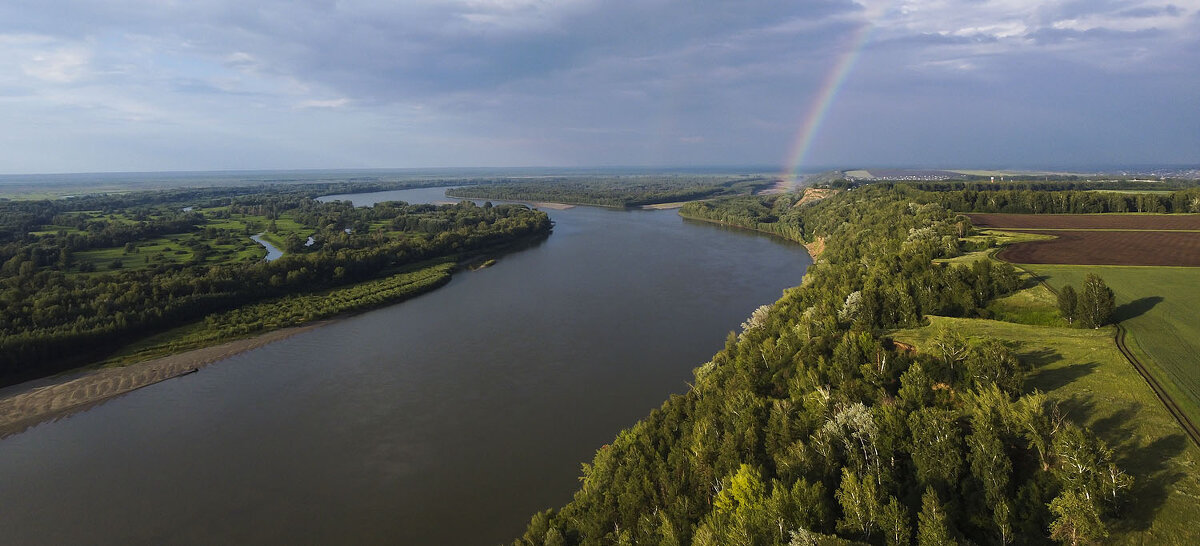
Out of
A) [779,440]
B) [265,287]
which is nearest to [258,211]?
[265,287]

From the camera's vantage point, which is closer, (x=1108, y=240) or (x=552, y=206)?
(x=1108, y=240)

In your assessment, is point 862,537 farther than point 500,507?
No

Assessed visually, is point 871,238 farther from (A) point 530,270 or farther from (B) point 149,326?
(B) point 149,326

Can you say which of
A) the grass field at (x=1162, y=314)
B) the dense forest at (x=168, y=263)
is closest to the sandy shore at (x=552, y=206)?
the dense forest at (x=168, y=263)

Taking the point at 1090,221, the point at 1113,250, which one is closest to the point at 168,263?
the point at 1113,250

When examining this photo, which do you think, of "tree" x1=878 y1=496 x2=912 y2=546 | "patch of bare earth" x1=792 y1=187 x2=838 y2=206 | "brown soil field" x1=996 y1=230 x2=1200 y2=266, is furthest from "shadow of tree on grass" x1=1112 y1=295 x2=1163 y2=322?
"patch of bare earth" x1=792 y1=187 x2=838 y2=206

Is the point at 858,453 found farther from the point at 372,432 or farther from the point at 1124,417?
the point at 372,432

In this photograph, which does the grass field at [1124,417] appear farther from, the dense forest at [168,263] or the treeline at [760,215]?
the treeline at [760,215]
